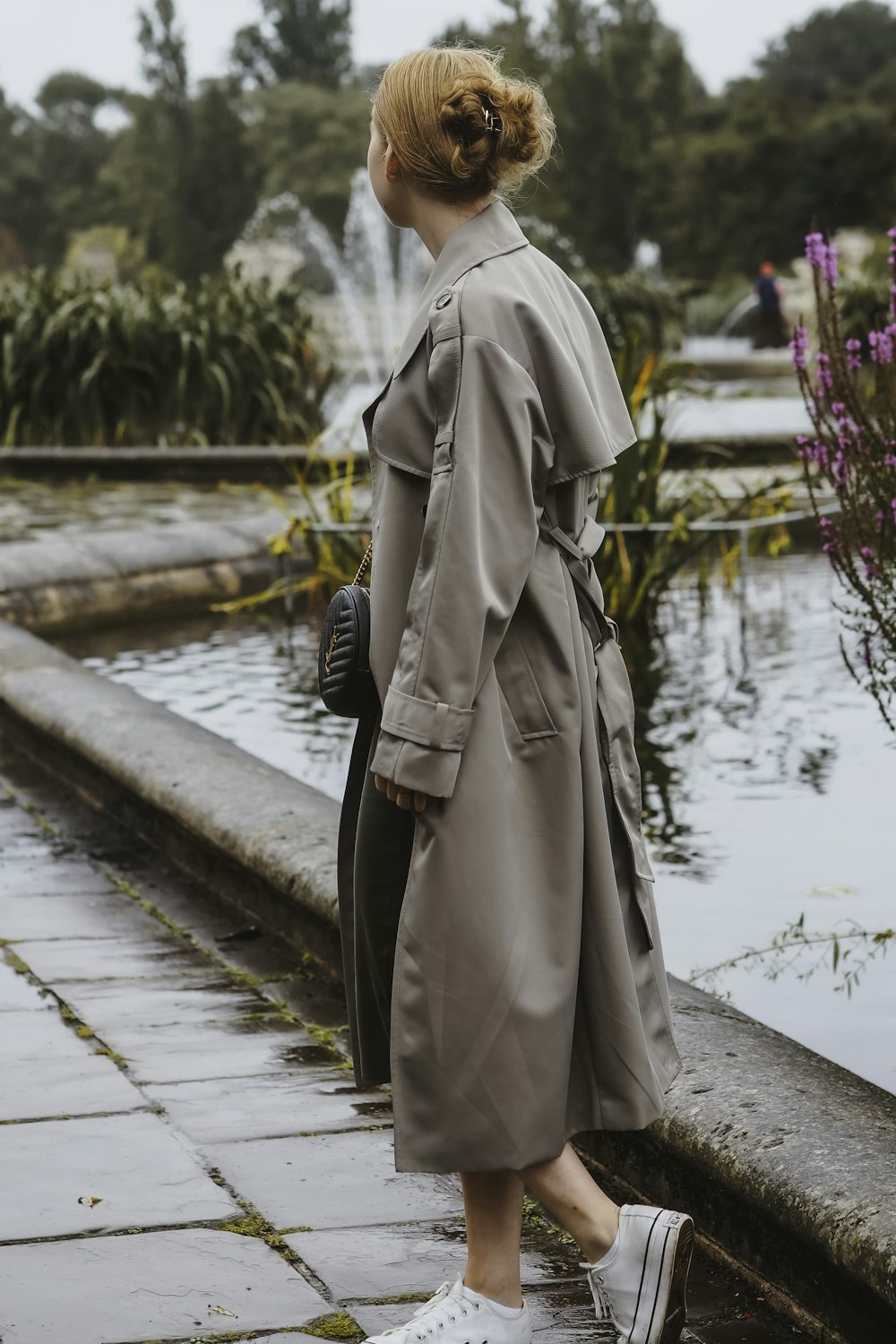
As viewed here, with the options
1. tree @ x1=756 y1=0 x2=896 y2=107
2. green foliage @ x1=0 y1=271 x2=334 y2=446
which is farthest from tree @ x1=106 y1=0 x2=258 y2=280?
green foliage @ x1=0 y1=271 x2=334 y2=446

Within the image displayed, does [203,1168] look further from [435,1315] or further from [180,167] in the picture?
[180,167]

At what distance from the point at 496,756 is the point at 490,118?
30.0 inches

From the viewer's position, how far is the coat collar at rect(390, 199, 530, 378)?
2.13 metres

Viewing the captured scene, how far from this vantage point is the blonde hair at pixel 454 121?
6.98 ft

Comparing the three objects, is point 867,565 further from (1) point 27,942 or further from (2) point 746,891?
(1) point 27,942

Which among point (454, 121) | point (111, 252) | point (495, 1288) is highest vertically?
point (111, 252)

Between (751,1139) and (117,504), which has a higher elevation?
(117,504)

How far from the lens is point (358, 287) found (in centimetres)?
3891

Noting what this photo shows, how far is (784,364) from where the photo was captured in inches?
958

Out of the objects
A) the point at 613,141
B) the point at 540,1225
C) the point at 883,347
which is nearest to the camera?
the point at 540,1225

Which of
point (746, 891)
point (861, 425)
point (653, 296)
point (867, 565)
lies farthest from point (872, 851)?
point (653, 296)

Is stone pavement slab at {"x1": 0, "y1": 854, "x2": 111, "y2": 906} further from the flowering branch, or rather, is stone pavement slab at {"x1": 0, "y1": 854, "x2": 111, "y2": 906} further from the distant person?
the distant person

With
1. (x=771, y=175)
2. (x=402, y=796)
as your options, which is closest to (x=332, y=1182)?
(x=402, y=796)

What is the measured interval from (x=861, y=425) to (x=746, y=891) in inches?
45.6
